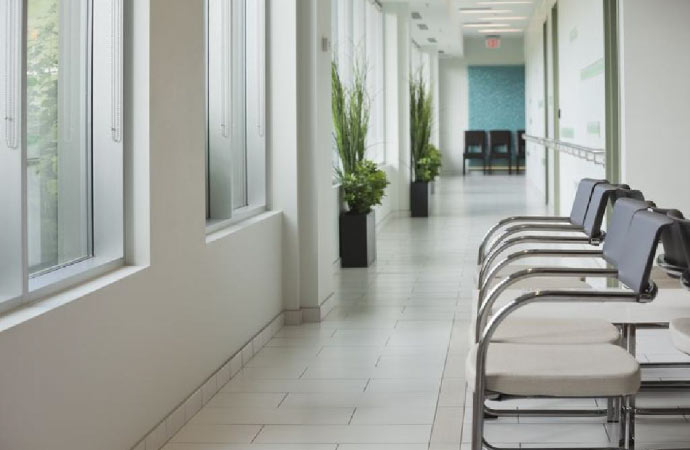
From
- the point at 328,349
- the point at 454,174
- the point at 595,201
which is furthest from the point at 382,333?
the point at 454,174

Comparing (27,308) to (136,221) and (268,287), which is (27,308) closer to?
(136,221)

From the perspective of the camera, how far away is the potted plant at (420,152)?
1479 cm

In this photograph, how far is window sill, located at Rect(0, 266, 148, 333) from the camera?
281 cm

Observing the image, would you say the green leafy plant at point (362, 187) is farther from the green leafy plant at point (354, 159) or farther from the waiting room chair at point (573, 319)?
the waiting room chair at point (573, 319)

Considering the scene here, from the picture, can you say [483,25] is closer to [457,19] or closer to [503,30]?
[503,30]

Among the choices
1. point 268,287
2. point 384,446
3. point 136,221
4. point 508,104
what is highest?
point 508,104

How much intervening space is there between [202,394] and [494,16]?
1612 centimetres

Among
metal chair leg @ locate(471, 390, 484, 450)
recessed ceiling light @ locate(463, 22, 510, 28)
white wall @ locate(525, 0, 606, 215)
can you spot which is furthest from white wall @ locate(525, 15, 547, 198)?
metal chair leg @ locate(471, 390, 484, 450)

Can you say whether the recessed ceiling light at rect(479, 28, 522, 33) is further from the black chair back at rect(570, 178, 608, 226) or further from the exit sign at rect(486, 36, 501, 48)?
the black chair back at rect(570, 178, 608, 226)

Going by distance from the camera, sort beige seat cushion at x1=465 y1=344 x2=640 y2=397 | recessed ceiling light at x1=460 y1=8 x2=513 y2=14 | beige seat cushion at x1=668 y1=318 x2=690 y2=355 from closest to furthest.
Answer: beige seat cushion at x1=465 y1=344 x2=640 y2=397 → beige seat cushion at x1=668 y1=318 x2=690 y2=355 → recessed ceiling light at x1=460 y1=8 x2=513 y2=14

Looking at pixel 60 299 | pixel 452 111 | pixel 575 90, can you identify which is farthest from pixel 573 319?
pixel 452 111

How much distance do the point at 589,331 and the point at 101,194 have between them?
5.66ft

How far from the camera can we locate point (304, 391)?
15.7 ft

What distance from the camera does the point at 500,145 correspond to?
90.8 feet
